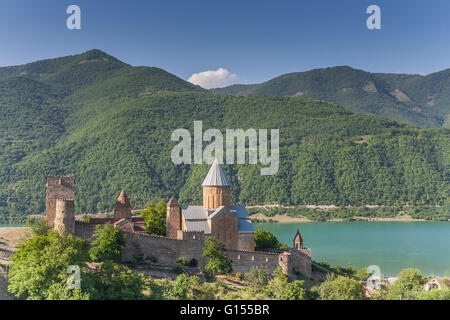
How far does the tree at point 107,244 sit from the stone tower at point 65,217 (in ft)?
4.25

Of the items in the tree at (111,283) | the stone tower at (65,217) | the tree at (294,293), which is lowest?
the tree at (294,293)

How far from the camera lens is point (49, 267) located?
21.3m

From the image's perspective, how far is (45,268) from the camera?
21.1 metres

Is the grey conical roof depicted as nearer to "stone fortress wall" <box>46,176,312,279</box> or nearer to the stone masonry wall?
"stone fortress wall" <box>46,176,312,279</box>

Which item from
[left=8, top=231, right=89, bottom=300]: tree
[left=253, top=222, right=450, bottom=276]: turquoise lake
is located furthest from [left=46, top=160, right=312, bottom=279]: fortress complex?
[left=253, top=222, right=450, bottom=276]: turquoise lake

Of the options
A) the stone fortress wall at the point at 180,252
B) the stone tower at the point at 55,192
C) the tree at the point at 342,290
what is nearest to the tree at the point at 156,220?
the stone fortress wall at the point at 180,252

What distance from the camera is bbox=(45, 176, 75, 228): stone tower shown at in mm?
27531

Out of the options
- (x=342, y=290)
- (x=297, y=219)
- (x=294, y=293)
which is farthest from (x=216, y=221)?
(x=297, y=219)

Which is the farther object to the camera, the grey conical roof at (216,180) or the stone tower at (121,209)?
the stone tower at (121,209)

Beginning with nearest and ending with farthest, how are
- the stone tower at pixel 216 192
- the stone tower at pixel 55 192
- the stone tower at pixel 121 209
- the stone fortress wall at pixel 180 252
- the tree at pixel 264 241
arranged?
1. the stone fortress wall at pixel 180 252
2. the stone tower at pixel 55 192
3. the stone tower at pixel 216 192
4. the tree at pixel 264 241
5. the stone tower at pixel 121 209

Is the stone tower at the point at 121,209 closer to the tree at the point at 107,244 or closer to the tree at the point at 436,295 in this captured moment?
the tree at the point at 107,244

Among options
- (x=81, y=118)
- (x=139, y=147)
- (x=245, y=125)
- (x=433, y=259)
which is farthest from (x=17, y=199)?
(x=433, y=259)

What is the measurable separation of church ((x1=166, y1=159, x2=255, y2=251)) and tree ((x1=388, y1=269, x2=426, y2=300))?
8176 millimetres

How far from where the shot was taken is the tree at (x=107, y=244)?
25.7 m
